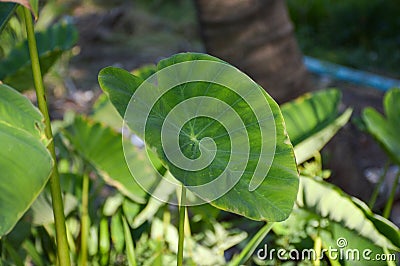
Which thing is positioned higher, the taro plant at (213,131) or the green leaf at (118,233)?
the taro plant at (213,131)

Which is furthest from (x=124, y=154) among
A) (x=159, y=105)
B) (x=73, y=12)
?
(x=73, y=12)

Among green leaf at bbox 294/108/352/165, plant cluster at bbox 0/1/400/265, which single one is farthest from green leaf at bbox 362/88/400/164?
green leaf at bbox 294/108/352/165

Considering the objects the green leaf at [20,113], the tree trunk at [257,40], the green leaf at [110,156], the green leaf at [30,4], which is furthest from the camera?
the tree trunk at [257,40]

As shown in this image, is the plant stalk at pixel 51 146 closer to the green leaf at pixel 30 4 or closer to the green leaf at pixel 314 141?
the green leaf at pixel 30 4

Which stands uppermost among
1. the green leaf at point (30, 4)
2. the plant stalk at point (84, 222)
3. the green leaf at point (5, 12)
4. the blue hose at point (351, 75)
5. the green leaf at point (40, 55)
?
the green leaf at point (30, 4)

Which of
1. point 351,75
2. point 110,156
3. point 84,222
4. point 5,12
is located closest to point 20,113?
point 5,12

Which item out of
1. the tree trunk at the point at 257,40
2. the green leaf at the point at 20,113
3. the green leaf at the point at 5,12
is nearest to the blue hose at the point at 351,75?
the tree trunk at the point at 257,40

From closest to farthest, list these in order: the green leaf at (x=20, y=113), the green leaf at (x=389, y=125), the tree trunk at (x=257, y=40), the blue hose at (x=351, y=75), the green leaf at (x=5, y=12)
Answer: the green leaf at (x=20, y=113), the green leaf at (x=5, y=12), the green leaf at (x=389, y=125), the tree trunk at (x=257, y=40), the blue hose at (x=351, y=75)
